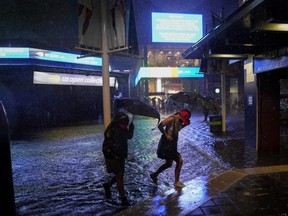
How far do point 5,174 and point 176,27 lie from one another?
3659 cm

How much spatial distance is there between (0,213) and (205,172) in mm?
5326

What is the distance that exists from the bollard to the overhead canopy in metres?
4.88

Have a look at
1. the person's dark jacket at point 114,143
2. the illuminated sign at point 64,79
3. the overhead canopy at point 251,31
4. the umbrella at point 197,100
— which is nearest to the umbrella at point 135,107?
the person's dark jacket at point 114,143

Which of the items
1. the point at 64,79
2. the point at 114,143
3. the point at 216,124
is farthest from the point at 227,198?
the point at 64,79

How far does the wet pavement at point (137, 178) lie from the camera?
15.5 feet

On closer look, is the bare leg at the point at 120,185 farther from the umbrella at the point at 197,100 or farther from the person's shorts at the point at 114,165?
the umbrella at the point at 197,100

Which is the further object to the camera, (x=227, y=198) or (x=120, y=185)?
(x=120, y=185)

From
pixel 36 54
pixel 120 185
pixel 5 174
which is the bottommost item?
pixel 120 185

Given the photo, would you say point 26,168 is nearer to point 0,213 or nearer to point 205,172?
point 205,172

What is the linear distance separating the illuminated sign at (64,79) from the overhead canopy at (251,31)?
10605 millimetres

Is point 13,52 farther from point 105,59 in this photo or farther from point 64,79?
point 105,59

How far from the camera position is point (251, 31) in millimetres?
6336

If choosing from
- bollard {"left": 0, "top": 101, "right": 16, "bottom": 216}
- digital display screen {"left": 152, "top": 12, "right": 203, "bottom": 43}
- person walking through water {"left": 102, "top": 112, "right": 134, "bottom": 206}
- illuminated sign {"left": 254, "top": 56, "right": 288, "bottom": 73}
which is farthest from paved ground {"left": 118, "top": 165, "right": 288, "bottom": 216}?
digital display screen {"left": 152, "top": 12, "right": 203, "bottom": 43}

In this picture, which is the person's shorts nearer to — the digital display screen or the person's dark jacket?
the person's dark jacket
